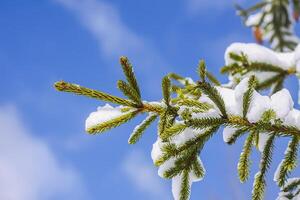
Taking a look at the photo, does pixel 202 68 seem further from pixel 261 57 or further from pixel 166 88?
pixel 261 57

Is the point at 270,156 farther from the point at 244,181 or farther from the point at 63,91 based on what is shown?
the point at 63,91

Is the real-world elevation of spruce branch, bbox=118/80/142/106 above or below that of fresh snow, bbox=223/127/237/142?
above

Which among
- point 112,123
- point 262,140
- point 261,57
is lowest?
point 262,140

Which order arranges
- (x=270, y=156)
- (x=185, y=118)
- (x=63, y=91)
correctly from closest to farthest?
(x=63, y=91) → (x=185, y=118) → (x=270, y=156)

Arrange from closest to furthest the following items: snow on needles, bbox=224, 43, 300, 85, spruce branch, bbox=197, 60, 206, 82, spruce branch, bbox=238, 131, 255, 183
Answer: spruce branch, bbox=197, 60, 206, 82
spruce branch, bbox=238, 131, 255, 183
snow on needles, bbox=224, 43, 300, 85

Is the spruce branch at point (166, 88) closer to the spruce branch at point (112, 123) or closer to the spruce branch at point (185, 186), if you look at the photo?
the spruce branch at point (112, 123)

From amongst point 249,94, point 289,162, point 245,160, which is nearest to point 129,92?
point 249,94

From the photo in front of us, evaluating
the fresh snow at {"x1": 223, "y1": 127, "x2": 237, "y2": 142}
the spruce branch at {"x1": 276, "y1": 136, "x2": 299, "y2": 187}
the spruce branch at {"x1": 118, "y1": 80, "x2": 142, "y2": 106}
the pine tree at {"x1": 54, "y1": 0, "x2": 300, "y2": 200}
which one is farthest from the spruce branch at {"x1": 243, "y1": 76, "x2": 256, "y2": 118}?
the spruce branch at {"x1": 118, "y1": 80, "x2": 142, "y2": 106}

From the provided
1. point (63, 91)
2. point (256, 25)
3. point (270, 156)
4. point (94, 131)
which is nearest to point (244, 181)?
point (270, 156)

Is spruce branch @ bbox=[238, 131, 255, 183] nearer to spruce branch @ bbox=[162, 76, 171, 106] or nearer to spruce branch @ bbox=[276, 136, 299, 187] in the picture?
spruce branch @ bbox=[276, 136, 299, 187]

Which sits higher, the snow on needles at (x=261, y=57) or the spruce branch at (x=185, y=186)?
the snow on needles at (x=261, y=57)

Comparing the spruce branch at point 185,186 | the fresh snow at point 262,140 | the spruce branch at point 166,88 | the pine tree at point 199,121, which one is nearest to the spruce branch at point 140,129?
the pine tree at point 199,121
